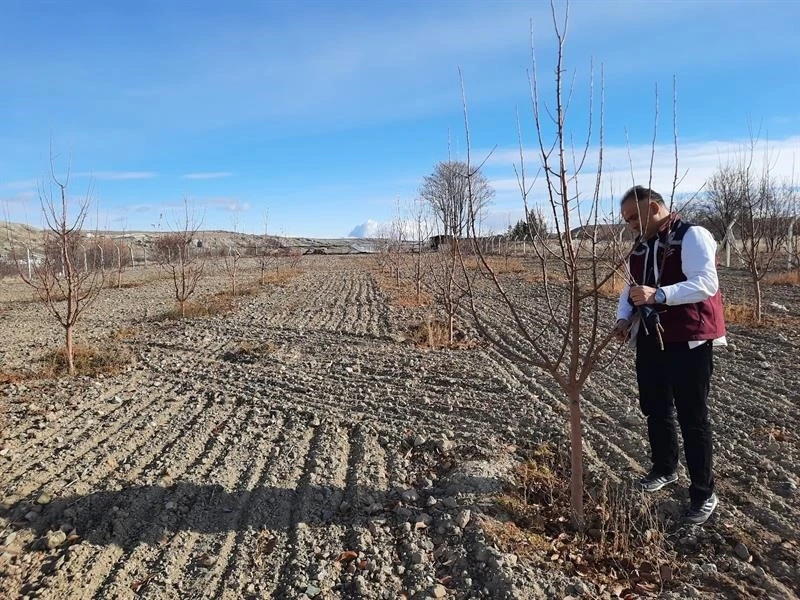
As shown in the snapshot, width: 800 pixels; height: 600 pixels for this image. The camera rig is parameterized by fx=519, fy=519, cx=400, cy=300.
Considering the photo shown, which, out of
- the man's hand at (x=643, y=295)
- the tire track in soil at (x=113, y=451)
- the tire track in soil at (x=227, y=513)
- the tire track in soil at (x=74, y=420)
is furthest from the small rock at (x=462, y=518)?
the tire track in soil at (x=74, y=420)

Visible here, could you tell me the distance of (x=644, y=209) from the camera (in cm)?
258

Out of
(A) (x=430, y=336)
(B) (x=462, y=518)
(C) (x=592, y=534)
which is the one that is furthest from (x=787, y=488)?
(A) (x=430, y=336)

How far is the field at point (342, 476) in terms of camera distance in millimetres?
2463

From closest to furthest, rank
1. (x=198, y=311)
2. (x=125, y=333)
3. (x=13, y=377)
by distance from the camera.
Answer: (x=13, y=377)
(x=125, y=333)
(x=198, y=311)

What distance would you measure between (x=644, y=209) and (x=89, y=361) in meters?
6.49

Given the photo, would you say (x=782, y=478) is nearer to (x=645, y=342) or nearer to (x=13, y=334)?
(x=645, y=342)

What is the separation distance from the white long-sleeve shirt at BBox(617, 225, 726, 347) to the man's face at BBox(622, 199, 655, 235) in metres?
0.19

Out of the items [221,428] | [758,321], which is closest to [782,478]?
[221,428]

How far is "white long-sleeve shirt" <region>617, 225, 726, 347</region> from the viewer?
242 centimetres

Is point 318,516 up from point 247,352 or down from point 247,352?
down

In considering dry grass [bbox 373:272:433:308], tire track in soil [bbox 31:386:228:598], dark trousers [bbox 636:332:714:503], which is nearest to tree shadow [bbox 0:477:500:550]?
tire track in soil [bbox 31:386:228:598]

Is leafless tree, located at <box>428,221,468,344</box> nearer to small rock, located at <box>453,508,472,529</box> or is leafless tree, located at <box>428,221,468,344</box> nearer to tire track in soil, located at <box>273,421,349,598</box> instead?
small rock, located at <box>453,508,472,529</box>

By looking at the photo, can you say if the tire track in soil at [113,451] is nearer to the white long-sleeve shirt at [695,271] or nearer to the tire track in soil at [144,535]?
the tire track in soil at [144,535]

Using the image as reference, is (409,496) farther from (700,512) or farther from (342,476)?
(700,512)
